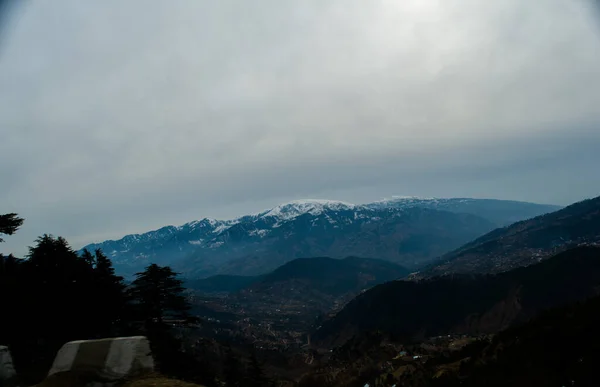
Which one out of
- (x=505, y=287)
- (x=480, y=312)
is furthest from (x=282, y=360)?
(x=505, y=287)

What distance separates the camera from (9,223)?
28797 mm

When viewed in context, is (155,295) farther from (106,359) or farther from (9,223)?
(106,359)

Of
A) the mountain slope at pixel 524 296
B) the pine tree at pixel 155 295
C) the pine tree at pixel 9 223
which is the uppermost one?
the pine tree at pixel 9 223

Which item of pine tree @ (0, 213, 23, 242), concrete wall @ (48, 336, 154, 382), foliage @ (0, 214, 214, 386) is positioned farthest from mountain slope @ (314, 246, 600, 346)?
concrete wall @ (48, 336, 154, 382)

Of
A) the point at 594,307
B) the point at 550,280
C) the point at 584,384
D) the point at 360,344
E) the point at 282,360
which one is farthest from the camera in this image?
the point at 550,280

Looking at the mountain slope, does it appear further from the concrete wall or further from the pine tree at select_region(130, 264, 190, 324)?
the concrete wall

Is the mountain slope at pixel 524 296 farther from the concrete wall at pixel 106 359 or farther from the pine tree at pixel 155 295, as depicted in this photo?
the concrete wall at pixel 106 359

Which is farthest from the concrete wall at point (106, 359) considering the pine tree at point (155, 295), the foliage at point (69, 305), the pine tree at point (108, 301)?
the pine tree at point (155, 295)

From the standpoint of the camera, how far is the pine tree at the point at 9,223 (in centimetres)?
2844

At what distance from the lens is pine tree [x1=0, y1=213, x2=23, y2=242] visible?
28438 millimetres

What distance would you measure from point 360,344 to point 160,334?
96576 mm

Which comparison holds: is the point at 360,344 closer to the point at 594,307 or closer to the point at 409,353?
the point at 409,353

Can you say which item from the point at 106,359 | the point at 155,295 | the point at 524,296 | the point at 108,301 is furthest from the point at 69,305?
the point at 524,296

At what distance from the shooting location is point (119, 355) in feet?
41.4
